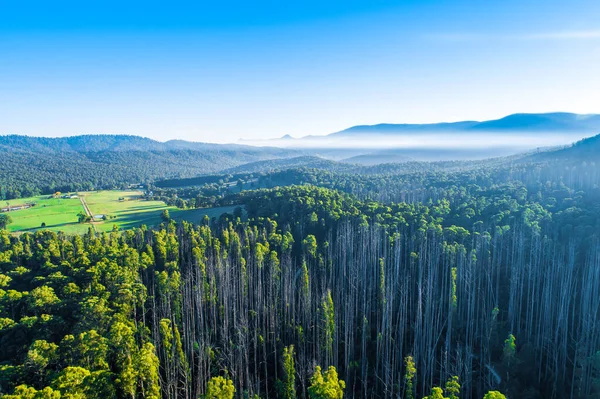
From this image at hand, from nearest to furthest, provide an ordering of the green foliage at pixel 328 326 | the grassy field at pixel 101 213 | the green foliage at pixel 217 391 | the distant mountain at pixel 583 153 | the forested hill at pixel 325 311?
the green foliage at pixel 217 391 < the forested hill at pixel 325 311 < the green foliage at pixel 328 326 < the grassy field at pixel 101 213 < the distant mountain at pixel 583 153

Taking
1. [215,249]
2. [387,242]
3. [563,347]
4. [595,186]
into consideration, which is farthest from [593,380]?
[595,186]

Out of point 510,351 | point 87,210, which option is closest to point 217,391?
point 510,351

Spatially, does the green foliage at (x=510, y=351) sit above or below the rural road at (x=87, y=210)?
below

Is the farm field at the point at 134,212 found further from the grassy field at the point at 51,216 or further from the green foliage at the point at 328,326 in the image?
the green foliage at the point at 328,326

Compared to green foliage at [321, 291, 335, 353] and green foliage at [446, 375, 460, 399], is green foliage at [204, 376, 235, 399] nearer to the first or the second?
green foliage at [446, 375, 460, 399]

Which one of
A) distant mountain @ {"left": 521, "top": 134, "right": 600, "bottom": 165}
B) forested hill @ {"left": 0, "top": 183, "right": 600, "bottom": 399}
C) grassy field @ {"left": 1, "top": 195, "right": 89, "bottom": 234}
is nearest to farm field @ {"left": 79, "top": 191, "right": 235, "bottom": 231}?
grassy field @ {"left": 1, "top": 195, "right": 89, "bottom": 234}

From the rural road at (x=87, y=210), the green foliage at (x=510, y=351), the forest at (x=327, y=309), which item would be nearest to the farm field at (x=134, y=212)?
the rural road at (x=87, y=210)

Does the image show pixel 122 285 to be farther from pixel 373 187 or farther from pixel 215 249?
pixel 373 187
